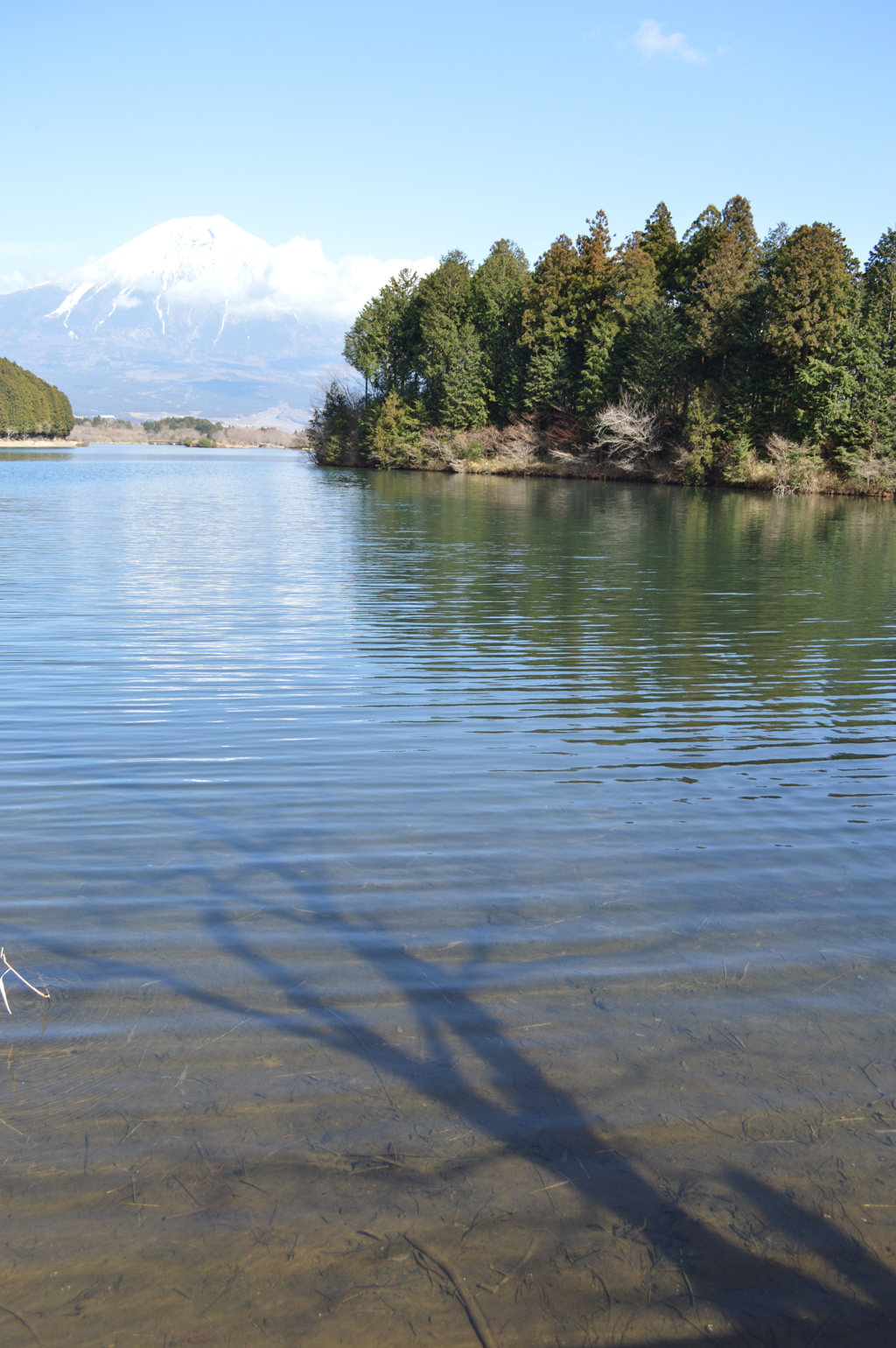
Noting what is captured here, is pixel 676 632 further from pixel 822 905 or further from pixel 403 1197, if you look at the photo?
pixel 403 1197

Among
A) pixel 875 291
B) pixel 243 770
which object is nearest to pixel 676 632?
pixel 243 770

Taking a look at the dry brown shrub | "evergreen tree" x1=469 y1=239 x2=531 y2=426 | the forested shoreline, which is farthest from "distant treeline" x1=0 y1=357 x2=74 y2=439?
the dry brown shrub

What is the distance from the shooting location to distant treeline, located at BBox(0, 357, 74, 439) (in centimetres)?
11444

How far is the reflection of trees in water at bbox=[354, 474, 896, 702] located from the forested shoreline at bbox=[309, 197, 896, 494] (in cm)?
1543

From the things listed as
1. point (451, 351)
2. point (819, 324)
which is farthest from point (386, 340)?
point (819, 324)

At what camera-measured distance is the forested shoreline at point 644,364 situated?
151ft

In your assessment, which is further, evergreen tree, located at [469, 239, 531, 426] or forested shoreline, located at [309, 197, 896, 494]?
evergreen tree, located at [469, 239, 531, 426]

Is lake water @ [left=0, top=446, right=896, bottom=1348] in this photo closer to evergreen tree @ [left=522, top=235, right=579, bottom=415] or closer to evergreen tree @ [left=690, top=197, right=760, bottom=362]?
evergreen tree @ [left=690, top=197, right=760, bottom=362]

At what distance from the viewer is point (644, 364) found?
56625 mm

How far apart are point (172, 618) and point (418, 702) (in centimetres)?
550

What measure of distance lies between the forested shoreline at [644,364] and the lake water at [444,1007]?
4191 centimetres

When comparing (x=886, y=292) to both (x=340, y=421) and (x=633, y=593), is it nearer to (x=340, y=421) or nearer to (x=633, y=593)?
(x=633, y=593)

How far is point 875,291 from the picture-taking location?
47375mm

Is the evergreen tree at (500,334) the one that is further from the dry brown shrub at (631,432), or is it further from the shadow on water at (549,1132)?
the shadow on water at (549,1132)
